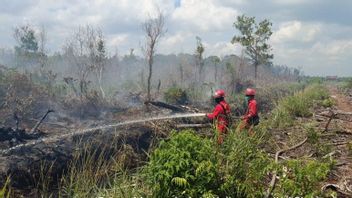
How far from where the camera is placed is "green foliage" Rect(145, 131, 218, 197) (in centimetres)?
455

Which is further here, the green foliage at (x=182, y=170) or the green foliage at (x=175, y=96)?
the green foliage at (x=175, y=96)

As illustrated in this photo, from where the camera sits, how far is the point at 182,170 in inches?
183

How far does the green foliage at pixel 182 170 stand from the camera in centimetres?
455

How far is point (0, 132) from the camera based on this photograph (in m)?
10.5

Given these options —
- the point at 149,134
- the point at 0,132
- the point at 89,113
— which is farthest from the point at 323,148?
the point at 89,113

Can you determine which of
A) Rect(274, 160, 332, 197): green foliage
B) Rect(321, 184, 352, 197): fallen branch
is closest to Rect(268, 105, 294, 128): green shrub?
Rect(321, 184, 352, 197): fallen branch

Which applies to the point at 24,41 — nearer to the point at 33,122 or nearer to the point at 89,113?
the point at 89,113

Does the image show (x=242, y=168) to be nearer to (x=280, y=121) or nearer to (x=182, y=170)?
(x=182, y=170)

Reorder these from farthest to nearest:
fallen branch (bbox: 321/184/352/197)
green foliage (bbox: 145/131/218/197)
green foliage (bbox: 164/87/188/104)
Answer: green foliage (bbox: 164/87/188/104)
fallen branch (bbox: 321/184/352/197)
green foliage (bbox: 145/131/218/197)

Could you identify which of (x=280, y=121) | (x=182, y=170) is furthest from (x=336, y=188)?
(x=280, y=121)

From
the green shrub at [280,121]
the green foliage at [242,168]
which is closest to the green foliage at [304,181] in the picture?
the green foliage at [242,168]

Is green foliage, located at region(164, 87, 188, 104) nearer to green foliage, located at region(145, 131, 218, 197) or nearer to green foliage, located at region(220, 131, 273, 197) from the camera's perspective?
green foliage, located at region(220, 131, 273, 197)

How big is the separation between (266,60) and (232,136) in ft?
98.0

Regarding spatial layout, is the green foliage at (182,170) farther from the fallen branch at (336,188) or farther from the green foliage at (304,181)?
the fallen branch at (336,188)
